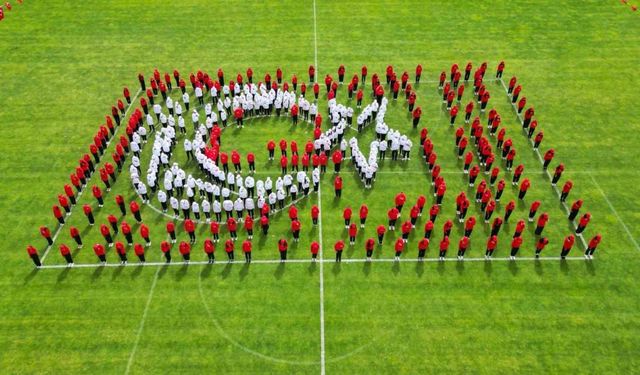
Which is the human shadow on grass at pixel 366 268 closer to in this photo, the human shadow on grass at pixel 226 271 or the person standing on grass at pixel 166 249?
the human shadow on grass at pixel 226 271

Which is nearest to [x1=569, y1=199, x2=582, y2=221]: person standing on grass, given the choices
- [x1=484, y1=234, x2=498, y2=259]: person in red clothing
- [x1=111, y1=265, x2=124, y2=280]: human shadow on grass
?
[x1=484, y1=234, x2=498, y2=259]: person in red clothing

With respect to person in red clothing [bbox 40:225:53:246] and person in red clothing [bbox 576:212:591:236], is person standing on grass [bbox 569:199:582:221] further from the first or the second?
person in red clothing [bbox 40:225:53:246]

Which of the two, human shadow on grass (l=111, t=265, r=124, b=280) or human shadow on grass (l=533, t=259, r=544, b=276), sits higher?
human shadow on grass (l=111, t=265, r=124, b=280)

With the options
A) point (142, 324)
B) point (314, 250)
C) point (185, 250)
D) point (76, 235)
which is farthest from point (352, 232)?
point (76, 235)

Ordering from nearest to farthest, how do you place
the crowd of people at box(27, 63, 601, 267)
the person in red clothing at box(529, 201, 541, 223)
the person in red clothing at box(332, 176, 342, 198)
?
the crowd of people at box(27, 63, 601, 267), the person in red clothing at box(529, 201, 541, 223), the person in red clothing at box(332, 176, 342, 198)

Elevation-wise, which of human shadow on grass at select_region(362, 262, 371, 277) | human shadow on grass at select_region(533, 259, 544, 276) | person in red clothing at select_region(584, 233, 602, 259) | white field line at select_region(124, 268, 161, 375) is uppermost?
person in red clothing at select_region(584, 233, 602, 259)

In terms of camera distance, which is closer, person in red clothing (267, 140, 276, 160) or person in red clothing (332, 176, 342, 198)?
person in red clothing (332, 176, 342, 198)

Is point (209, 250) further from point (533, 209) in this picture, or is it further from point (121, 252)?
point (533, 209)
